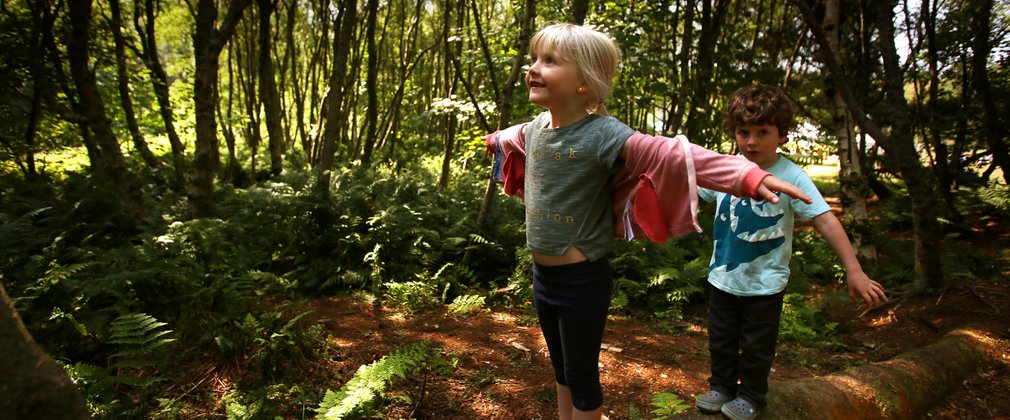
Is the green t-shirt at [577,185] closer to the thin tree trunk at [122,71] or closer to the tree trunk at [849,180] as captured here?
the tree trunk at [849,180]

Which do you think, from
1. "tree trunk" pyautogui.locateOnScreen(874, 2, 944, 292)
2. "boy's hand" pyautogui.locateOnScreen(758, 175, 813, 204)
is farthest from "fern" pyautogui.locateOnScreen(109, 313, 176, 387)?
"tree trunk" pyautogui.locateOnScreen(874, 2, 944, 292)

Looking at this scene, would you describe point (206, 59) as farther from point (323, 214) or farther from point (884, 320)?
→ point (884, 320)

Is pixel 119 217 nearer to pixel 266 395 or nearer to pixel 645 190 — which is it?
pixel 266 395

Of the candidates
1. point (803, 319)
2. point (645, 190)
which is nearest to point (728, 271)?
point (645, 190)

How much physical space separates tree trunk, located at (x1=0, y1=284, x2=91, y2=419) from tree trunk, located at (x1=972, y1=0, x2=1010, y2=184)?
10.5 m

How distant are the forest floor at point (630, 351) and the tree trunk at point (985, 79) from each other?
3.32 meters

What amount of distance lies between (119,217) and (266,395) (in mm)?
5571

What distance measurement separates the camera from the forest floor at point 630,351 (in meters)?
3.20

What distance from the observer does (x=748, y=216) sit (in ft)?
7.52

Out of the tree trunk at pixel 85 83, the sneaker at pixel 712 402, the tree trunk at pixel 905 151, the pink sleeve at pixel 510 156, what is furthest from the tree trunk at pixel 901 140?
the tree trunk at pixel 85 83

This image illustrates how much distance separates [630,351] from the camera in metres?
4.36

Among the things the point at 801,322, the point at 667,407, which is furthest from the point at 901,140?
the point at 667,407

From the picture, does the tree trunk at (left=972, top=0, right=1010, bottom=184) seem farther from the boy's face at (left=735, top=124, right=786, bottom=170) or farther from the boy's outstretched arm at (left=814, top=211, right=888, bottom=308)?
the boy's outstretched arm at (left=814, top=211, right=888, bottom=308)

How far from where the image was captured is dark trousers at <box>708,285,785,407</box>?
2.22 meters
